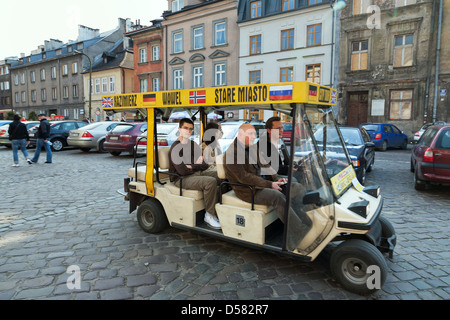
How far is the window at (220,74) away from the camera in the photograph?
93.7 ft

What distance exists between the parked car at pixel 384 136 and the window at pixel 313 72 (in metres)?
7.65

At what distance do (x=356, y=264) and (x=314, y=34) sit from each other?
2363 cm

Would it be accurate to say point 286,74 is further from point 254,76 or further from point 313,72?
point 254,76

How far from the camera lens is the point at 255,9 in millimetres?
26391

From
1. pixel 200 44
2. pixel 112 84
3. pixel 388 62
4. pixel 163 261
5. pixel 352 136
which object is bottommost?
pixel 163 261

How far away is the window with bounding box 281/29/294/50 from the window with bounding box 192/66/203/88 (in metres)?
8.26

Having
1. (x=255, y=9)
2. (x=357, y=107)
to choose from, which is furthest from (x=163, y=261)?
(x=255, y=9)

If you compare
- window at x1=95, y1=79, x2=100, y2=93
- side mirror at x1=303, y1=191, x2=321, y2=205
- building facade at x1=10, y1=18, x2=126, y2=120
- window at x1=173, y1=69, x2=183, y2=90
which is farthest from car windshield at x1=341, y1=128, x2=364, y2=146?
window at x1=95, y1=79, x2=100, y2=93

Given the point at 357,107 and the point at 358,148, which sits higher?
the point at 357,107

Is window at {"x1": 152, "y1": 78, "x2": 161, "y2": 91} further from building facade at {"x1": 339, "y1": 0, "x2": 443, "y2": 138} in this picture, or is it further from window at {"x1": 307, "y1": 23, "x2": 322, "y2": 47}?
building facade at {"x1": 339, "y1": 0, "x2": 443, "y2": 138}

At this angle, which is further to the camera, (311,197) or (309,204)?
(309,204)

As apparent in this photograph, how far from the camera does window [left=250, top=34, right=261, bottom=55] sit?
86.7 feet

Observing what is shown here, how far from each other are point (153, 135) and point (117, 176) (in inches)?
205
